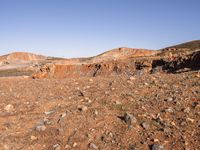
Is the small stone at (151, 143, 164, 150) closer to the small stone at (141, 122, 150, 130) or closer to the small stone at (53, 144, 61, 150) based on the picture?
the small stone at (141, 122, 150, 130)

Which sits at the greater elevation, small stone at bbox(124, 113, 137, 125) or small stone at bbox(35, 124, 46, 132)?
small stone at bbox(124, 113, 137, 125)

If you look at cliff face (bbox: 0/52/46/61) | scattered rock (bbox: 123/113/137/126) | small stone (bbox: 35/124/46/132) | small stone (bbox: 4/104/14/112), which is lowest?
cliff face (bbox: 0/52/46/61)

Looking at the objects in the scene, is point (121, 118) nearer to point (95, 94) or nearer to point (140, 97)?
point (140, 97)

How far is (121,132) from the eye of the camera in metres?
6.50

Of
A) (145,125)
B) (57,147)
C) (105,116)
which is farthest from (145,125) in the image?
(57,147)

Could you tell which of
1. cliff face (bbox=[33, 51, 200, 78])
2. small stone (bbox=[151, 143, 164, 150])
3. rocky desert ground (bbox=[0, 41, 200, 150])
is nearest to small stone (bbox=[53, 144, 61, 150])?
rocky desert ground (bbox=[0, 41, 200, 150])

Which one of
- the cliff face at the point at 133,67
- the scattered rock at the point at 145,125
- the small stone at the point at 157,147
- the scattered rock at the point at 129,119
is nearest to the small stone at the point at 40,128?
the scattered rock at the point at 129,119

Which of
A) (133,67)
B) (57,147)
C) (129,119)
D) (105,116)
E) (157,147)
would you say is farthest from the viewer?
(133,67)

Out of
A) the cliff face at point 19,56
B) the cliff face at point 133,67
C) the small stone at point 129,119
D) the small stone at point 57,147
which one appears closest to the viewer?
the small stone at point 57,147

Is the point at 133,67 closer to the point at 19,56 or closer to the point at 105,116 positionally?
the point at 105,116

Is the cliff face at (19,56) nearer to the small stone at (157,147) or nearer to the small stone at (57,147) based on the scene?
the small stone at (57,147)

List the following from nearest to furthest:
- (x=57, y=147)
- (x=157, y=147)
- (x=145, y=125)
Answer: (x=157, y=147)
(x=57, y=147)
(x=145, y=125)

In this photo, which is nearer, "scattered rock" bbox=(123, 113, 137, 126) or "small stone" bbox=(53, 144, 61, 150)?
"small stone" bbox=(53, 144, 61, 150)

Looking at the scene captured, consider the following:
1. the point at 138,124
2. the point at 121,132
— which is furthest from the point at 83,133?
the point at 138,124
